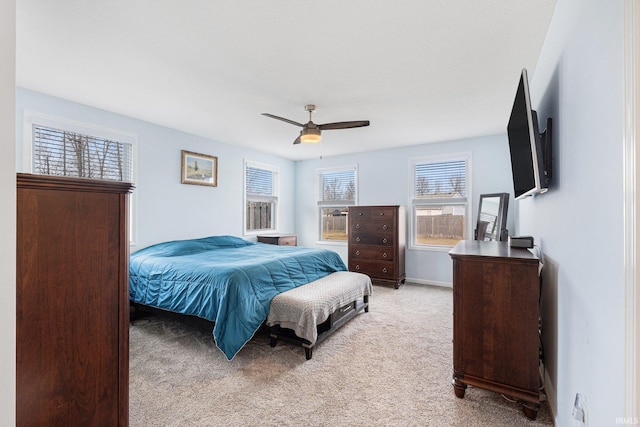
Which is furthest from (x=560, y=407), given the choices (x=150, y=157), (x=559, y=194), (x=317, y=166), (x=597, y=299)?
(x=317, y=166)

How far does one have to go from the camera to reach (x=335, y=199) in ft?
20.0

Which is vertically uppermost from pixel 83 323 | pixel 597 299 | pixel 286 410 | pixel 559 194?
pixel 559 194

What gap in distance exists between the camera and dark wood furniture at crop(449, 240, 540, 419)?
5.61ft

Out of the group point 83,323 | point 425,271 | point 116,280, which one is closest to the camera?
point 83,323

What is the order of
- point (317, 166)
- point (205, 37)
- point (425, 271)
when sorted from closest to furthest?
point (205, 37) < point (425, 271) < point (317, 166)

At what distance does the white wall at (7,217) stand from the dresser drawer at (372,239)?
4.46 metres

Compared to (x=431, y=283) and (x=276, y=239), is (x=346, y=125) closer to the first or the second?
(x=276, y=239)

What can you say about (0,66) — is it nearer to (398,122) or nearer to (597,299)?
(597,299)

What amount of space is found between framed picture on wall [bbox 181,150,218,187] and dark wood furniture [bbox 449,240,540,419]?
382 cm

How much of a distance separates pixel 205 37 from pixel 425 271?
4.59 m

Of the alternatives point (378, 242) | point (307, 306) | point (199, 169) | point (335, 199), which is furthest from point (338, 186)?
point (307, 306)

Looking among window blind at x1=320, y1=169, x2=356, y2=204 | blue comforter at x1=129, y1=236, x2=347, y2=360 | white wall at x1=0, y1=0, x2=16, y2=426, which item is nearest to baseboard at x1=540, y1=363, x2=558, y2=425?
blue comforter at x1=129, y1=236, x2=347, y2=360

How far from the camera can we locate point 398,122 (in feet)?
12.6

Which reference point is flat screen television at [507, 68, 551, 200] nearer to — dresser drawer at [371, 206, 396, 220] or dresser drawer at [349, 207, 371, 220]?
dresser drawer at [371, 206, 396, 220]
